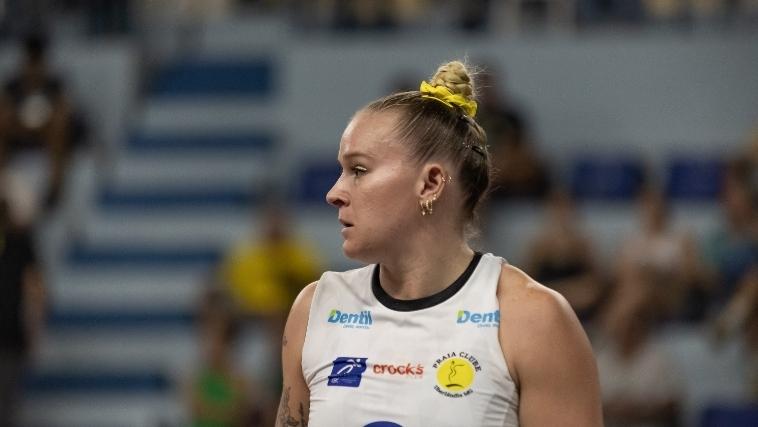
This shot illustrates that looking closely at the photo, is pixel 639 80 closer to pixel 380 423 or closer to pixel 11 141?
pixel 11 141

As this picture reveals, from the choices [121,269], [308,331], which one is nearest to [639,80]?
[121,269]

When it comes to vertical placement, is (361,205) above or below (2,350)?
above

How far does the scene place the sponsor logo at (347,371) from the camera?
2.29 metres

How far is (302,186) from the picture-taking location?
312 inches

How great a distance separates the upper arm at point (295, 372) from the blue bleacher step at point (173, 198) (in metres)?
5.89

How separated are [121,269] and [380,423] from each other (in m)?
6.17

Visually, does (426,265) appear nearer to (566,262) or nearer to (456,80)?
(456,80)

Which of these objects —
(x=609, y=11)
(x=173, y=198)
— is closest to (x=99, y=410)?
(x=173, y=198)

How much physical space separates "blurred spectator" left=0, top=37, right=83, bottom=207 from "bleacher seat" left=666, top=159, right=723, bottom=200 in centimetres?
415

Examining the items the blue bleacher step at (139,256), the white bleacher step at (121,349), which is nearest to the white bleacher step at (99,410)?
the white bleacher step at (121,349)

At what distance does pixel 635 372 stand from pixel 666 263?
2.56 feet

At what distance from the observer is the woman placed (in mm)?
2211

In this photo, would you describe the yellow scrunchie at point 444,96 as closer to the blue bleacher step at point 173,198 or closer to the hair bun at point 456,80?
the hair bun at point 456,80

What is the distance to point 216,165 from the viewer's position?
874cm
